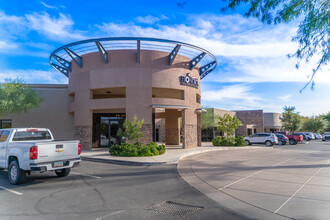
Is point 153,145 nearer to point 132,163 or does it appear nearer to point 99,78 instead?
point 132,163

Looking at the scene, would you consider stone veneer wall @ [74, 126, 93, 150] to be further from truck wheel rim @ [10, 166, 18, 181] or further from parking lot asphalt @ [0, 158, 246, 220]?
truck wheel rim @ [10, 166, 18, 181]

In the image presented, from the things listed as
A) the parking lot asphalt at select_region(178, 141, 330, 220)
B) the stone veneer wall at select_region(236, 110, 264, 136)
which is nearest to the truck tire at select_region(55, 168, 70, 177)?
the parking lot asphalt at select_region(178, 141, 330, 220)

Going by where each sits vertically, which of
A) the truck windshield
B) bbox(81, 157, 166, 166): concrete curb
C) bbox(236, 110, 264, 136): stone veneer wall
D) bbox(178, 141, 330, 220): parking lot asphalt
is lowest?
bbox(81, 157, 166, 166): concrete curb

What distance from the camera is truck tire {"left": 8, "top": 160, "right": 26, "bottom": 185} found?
7586 millimetres

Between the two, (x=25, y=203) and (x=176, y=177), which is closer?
(x=25, y=203)

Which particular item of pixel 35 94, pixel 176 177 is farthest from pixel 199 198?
pixel 35 94

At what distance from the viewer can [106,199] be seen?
6.04 metres

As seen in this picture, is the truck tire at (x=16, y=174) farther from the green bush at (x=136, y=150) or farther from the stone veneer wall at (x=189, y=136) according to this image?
the stone veneer wall at (x=189, y=136)

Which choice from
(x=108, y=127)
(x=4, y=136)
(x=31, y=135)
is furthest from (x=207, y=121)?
(x=4, y=136)

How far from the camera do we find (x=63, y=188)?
7262 millimetres

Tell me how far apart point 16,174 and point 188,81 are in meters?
16.3

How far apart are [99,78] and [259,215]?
1765cm

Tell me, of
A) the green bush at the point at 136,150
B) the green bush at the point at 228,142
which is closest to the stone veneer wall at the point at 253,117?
the green bush at the point at 228,142

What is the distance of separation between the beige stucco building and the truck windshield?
9000mm
